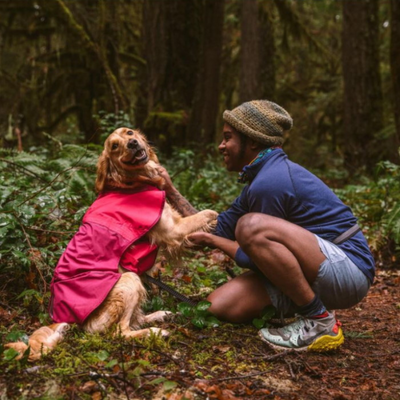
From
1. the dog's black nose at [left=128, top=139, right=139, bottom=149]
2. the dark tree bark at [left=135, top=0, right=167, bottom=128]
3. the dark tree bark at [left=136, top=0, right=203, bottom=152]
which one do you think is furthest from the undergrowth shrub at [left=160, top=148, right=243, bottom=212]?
the dog's black nose at [left=128, top=139, right=139, bottom=149]

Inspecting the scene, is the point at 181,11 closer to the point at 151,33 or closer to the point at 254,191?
the point at 151,33

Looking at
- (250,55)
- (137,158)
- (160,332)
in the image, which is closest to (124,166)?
(137,158)

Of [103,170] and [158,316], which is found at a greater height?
[103,170]

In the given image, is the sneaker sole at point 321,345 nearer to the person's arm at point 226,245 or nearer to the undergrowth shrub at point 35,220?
the person's arm at point 226,245

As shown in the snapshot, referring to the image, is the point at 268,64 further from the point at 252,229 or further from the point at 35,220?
the point at 252,229

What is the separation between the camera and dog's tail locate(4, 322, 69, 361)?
293 centimetres

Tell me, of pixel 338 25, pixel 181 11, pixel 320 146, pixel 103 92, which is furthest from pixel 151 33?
pixel 338 25

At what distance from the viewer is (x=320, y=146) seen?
59.2 feet

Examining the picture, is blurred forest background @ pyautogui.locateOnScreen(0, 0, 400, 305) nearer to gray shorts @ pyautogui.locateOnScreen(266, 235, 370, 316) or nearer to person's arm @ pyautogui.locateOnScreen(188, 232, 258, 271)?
person's arm @ pyautogui.locateOnScreen(188, 232, 258, 271)

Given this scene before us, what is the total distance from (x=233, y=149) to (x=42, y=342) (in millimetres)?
1969

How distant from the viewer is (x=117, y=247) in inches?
140

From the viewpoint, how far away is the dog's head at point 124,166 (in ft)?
13.0

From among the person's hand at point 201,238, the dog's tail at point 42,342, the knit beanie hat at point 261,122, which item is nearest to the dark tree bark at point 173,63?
the person's hand at point 201,238

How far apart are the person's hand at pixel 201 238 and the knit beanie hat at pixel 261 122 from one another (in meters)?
0.89
